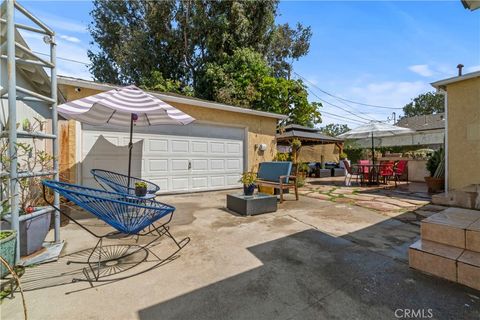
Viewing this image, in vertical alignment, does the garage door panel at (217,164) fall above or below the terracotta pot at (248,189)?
above

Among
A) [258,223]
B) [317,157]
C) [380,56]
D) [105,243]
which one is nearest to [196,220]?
[258,223]

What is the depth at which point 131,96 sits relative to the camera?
4.15m

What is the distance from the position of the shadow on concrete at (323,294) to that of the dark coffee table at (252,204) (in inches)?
72.7

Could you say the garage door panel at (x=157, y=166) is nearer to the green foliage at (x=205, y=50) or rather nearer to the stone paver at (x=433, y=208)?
the stone paver at (x=433, y=208)

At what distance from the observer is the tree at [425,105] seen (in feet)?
117

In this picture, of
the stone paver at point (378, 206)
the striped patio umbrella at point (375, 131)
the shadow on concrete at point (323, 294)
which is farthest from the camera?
the striped patio umbrella at point (375, 131)

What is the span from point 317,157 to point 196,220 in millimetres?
14010

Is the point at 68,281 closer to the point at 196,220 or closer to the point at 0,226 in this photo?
the point at 0,226

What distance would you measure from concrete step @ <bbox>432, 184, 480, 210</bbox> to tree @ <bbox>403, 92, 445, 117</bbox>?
4035 cm

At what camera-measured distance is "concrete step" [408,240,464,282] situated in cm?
211

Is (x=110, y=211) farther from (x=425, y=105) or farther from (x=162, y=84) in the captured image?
(x=425, y=105)

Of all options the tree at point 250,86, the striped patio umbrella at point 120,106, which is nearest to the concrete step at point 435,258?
the striped patio umbrella at point 120,106

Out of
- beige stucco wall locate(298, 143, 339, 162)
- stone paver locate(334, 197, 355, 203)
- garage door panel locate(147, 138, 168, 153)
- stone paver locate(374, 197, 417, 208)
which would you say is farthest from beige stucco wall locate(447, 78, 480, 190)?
beige stucco wall locate(298, 143, 339, 162)

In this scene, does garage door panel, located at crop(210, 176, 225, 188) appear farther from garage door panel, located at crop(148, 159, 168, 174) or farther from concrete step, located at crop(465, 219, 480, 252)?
concrete step, located at crop(465, 219, 480, 252)
